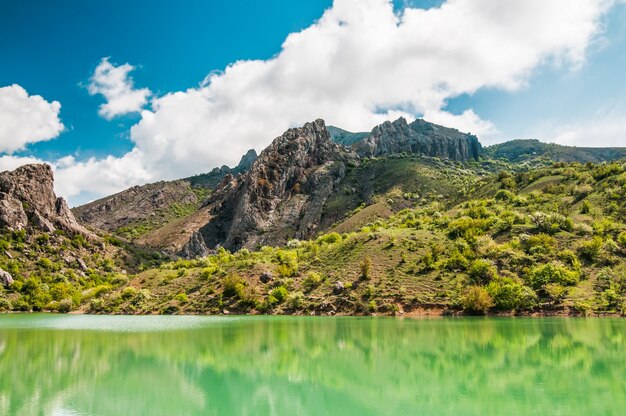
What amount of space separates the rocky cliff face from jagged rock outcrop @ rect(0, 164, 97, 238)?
38.5 meters

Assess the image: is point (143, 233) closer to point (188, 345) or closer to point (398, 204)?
point (398, 204)

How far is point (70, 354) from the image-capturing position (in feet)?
81.0

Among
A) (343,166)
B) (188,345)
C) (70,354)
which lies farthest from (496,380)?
(343,166)

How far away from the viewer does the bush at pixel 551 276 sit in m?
56.6

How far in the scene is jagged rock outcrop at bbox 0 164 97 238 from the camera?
315 ft

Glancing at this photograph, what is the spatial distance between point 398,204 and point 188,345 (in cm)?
10069

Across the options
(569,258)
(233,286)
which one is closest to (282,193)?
(233,286)

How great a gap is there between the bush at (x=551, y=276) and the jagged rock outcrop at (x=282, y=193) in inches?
3114

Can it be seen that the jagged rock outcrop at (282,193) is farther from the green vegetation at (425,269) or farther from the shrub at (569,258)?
the shrub at (569,258)

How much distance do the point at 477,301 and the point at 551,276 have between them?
11108 millimetres

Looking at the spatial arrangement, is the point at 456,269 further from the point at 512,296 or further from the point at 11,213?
the point at 11,213

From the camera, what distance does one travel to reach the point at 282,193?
151 m

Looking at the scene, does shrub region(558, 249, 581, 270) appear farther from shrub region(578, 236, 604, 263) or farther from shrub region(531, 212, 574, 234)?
shrub region(531, 212, 574, 234)

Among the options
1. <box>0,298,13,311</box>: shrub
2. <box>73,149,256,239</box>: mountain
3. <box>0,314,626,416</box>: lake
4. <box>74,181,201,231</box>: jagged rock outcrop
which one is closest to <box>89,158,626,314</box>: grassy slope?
<box>0,298,13,311</box>: shrub
